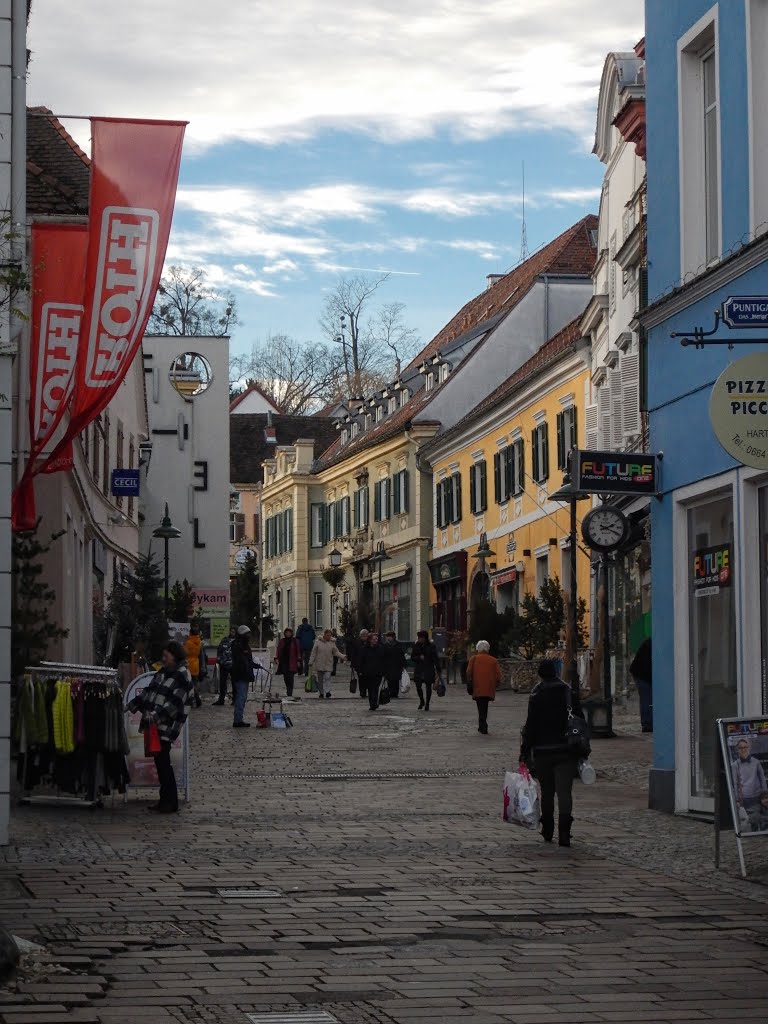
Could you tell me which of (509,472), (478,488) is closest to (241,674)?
(509,472)

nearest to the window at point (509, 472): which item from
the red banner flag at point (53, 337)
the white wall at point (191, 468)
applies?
A: the white wall at point (191, 468)

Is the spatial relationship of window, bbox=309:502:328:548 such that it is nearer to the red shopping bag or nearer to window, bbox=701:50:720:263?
the red shopping bag

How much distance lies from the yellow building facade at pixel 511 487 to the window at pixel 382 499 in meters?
5.64

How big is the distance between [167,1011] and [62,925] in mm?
2311

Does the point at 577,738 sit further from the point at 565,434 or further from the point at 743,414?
the point at 565,434

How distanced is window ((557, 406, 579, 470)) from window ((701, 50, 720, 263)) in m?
26.9

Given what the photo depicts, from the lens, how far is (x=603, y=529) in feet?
84.7

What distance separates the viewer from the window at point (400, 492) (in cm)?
6425

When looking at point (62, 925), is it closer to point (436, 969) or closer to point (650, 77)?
point (436, 969)

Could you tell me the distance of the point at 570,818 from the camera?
43.9 ft

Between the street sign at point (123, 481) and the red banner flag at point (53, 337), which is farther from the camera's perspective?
the street sign at point (123, 481)

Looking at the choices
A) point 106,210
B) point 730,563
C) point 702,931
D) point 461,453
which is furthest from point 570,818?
point 461,453

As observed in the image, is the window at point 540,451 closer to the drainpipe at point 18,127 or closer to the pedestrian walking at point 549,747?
the pedestrian walking at point 549,747

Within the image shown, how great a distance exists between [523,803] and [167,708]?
408 centimetres
